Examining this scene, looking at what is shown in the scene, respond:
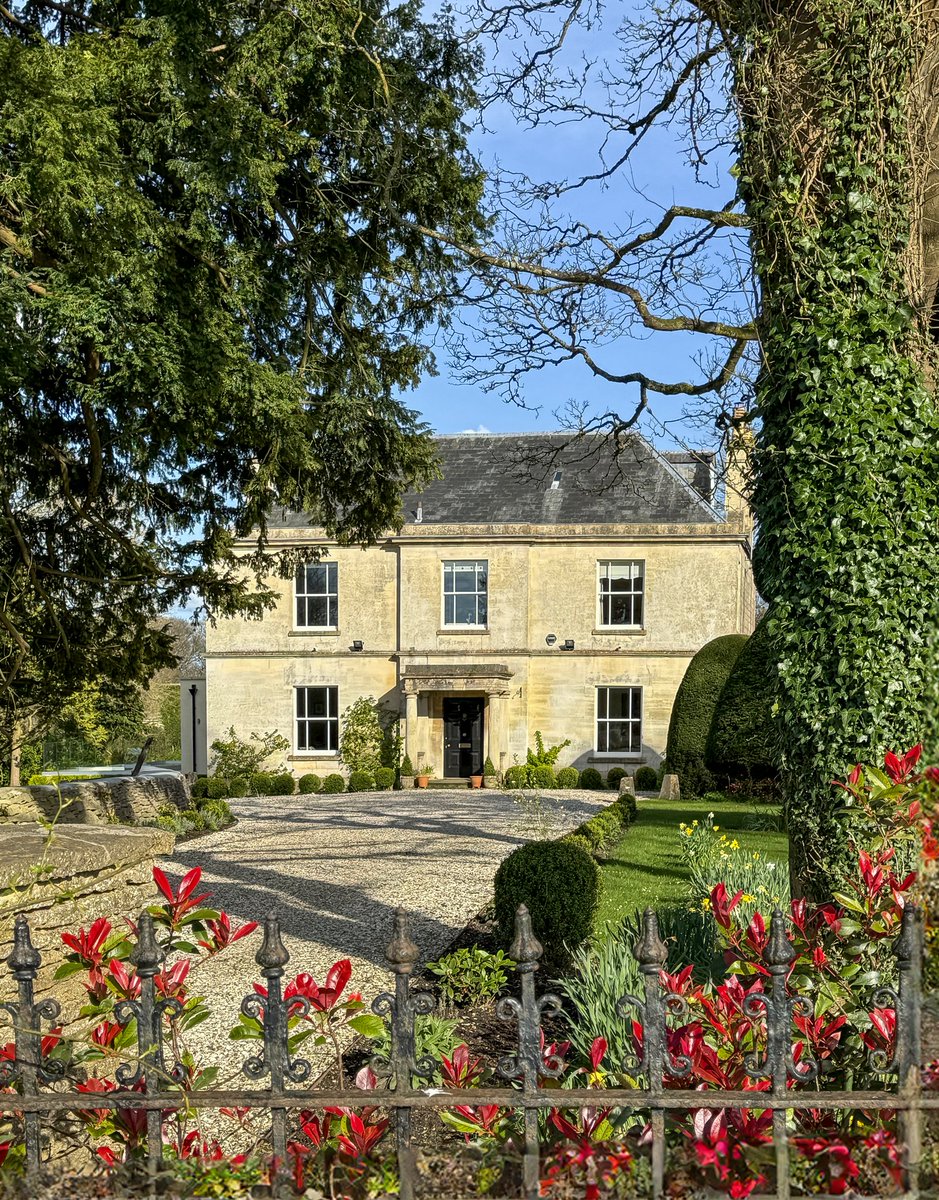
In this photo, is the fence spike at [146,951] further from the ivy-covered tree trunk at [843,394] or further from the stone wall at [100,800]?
the stone wall at [100,800]

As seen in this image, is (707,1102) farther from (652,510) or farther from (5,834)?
(652,510)

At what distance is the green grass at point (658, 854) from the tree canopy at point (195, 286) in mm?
4339

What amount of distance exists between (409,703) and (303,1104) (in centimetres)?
2276

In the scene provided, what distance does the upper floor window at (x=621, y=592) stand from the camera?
2542cm

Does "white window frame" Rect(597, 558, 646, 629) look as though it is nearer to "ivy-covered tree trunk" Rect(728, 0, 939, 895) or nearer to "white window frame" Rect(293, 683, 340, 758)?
"white window frame" Rect(293, 683, 340, 758)

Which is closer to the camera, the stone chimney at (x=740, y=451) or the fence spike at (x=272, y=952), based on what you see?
the fence spike at (x=272, y=952)

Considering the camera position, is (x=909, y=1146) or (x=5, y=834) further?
(x=5, y=834)

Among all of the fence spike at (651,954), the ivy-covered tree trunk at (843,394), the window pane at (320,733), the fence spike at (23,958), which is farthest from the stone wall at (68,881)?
the window pane at (320,733)

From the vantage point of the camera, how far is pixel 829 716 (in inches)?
173

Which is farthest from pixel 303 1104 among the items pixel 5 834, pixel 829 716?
pixel 5 834

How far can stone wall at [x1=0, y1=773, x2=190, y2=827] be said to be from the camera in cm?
1163

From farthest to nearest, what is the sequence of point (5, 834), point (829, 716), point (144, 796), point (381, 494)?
point (144, 796) < point (381, 494) < point (5, 834) < point (829, 716)

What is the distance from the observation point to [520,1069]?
2537 mm

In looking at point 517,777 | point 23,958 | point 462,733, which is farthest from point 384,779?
point 23,958
